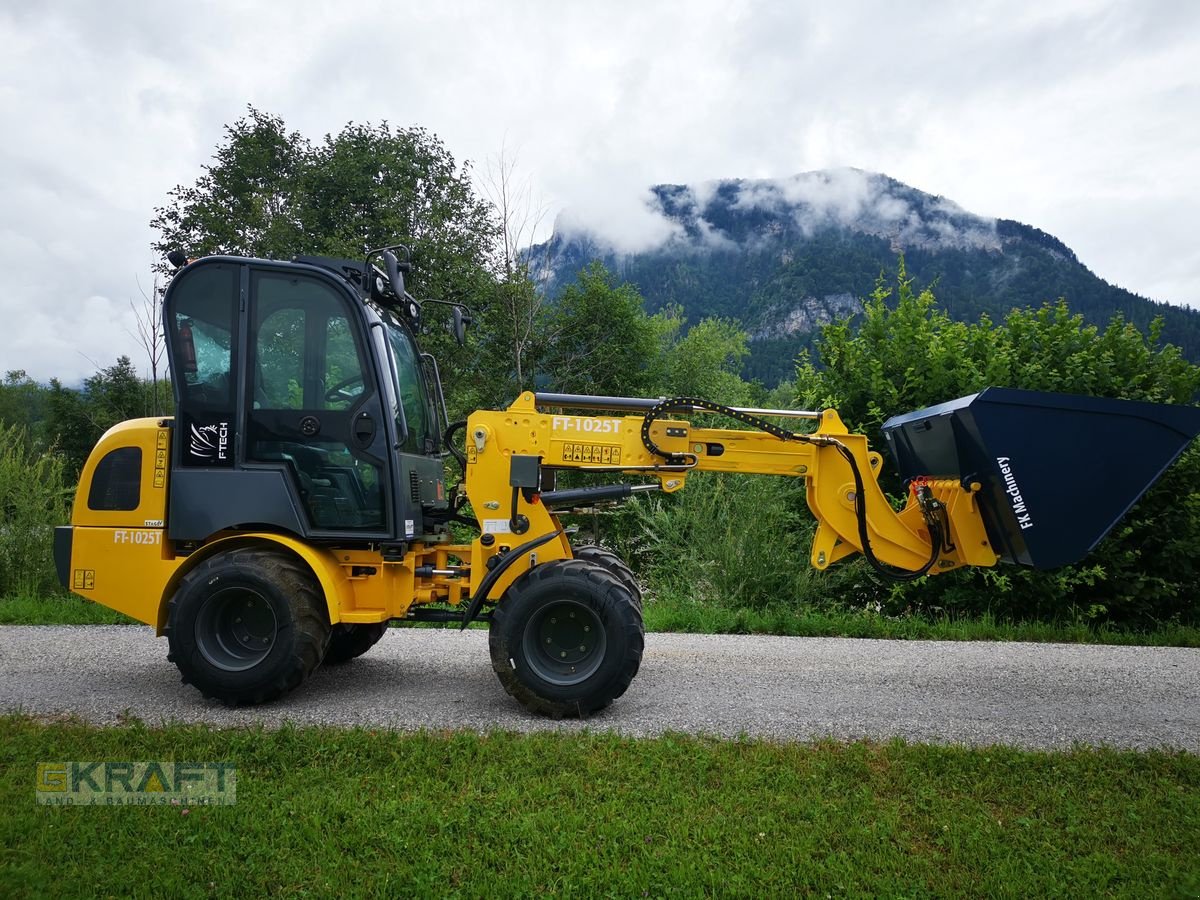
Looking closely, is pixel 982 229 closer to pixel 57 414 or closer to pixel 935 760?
pixel 57 414

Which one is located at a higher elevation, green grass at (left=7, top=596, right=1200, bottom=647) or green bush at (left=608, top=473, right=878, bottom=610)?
green bush at (left=608, top=473, right=878, bottom=610)

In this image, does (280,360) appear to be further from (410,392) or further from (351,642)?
(351,642)

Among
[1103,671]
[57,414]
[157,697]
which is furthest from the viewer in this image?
[57,414]

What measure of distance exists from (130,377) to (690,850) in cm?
3132

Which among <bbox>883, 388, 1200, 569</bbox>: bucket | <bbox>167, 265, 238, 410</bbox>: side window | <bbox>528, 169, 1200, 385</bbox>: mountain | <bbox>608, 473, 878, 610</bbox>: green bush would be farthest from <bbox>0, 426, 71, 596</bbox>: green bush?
<bbox>528, 169, 1200, 385</bbox>: mountain

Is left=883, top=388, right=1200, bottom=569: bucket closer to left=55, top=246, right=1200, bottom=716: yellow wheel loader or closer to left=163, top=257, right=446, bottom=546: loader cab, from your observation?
left=55, top=246, right=1200, bottom=716: yellow wheel loader

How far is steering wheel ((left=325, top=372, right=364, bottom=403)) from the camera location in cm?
514

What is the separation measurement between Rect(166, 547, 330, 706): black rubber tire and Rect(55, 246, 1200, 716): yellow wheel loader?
13 mm

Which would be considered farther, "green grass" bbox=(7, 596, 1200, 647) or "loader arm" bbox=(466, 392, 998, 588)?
"green grass" bbox=(7, 596, 1200, 647)

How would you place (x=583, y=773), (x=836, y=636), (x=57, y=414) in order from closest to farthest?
(x=583, y=773)
(x=836, y=636)
(x=57, y=414)

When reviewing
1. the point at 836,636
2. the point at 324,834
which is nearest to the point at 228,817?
the point at 324,834

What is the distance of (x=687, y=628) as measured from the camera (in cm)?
809

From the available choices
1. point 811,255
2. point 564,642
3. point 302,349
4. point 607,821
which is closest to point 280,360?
point 302,349
